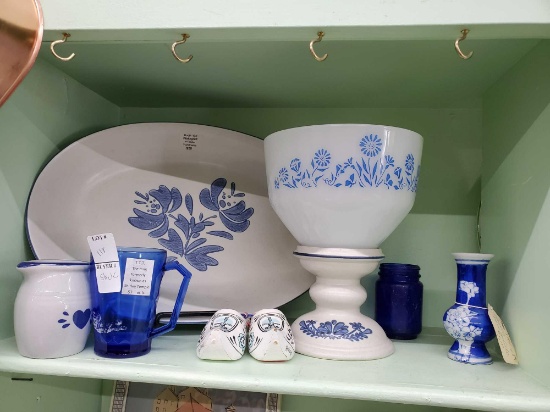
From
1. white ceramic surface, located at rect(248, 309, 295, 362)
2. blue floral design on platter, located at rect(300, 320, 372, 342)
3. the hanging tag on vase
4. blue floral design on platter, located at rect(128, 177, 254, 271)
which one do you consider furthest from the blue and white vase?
blue floral design on platter, located at rect(128, 177, 254, 271)

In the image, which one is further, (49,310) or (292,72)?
(292,72)

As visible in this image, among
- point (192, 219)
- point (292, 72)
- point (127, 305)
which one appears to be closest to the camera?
point (127, 305)

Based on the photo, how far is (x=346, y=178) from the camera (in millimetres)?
636

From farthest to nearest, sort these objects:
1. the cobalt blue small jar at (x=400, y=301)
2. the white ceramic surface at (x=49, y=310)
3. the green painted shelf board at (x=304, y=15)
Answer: the cobalt blue small jar at (x=400, y=301)
the white ceramic surface at (x=49, y=310)
the green painted shelf board at (x=304, y=15)

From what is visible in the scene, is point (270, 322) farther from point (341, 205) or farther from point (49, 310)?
point (49, 310)

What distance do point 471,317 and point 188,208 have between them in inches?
19.4

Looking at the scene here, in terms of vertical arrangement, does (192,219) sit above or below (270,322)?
above

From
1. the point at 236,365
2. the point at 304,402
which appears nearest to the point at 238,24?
the point at 236,365

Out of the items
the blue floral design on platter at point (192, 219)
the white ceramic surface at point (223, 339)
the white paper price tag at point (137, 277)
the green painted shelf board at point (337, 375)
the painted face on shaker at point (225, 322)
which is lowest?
the green painted shelf board at point (337, 375)

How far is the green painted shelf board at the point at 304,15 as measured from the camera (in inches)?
20.3

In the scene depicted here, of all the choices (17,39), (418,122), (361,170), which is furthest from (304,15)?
(418,122)

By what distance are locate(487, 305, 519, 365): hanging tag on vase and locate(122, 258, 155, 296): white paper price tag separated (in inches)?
18.1

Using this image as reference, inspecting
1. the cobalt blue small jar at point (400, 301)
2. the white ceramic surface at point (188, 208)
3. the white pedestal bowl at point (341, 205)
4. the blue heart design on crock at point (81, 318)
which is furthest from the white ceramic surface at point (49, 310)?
the cobalt blue small jar at point (400, 301)

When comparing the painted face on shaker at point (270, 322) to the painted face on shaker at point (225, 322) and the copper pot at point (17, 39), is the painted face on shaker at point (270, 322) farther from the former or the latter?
the copper pot at point (17, 39)
